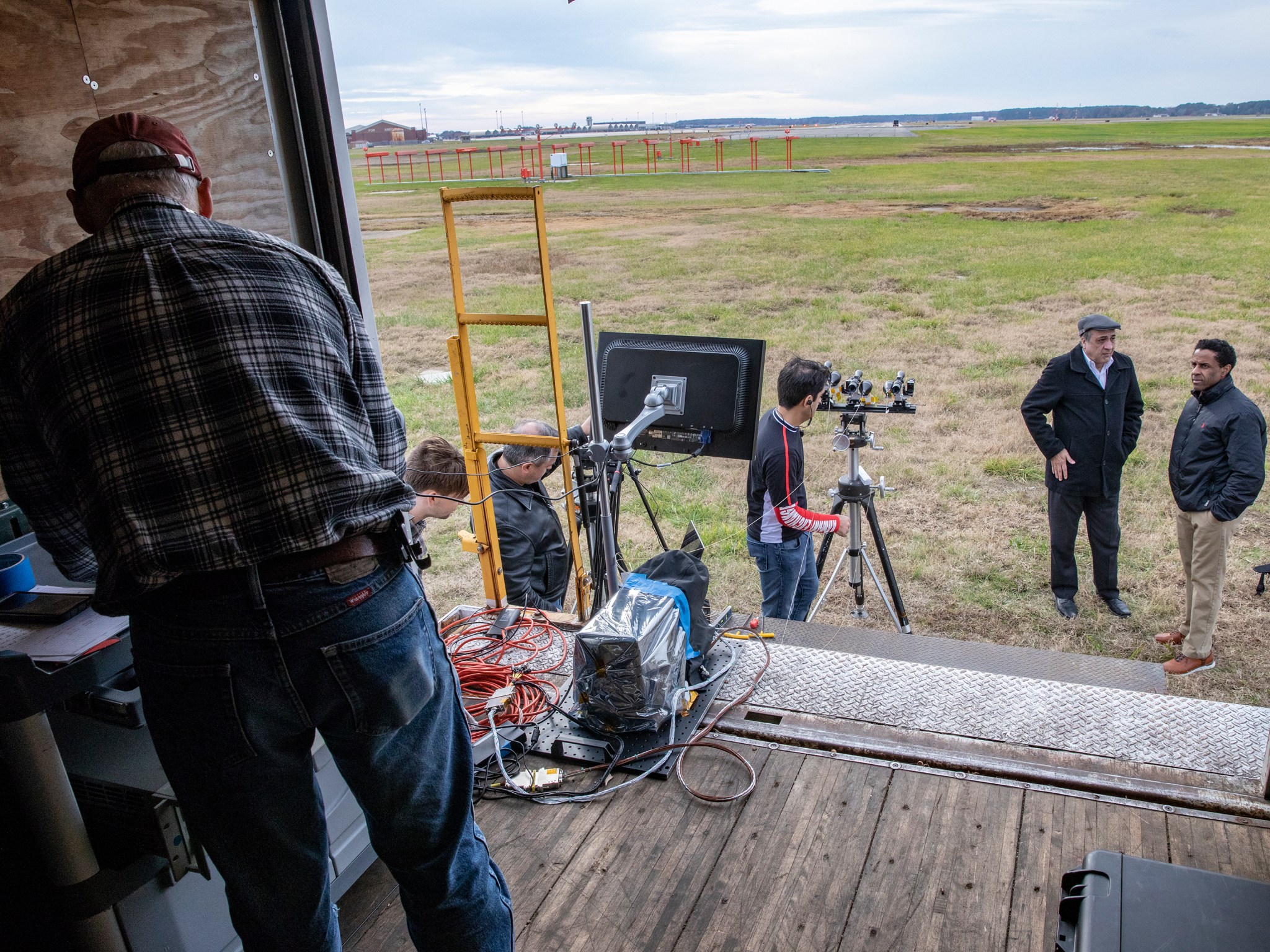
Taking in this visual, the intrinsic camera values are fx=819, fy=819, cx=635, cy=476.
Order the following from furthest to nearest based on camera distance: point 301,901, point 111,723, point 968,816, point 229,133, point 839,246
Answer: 1. point 839,246
2. point 229,133
3. point 968,816
4. point 111,723
5. point 301,901

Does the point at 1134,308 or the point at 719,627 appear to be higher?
the point at 719,627

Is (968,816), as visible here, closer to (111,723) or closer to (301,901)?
(301,901)

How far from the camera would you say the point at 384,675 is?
1.11 m

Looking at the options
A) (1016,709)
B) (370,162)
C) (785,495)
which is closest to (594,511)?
(785,495)

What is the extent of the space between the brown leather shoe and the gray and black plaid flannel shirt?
17.1ft

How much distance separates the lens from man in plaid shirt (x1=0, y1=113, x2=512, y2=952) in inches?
39.5

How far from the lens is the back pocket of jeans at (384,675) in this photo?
1.09 m

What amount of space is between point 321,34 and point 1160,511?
30.0ft

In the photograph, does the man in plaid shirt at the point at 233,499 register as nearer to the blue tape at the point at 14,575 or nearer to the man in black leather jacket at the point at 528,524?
the blue tape at the point at 14,575

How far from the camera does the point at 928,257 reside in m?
20.1

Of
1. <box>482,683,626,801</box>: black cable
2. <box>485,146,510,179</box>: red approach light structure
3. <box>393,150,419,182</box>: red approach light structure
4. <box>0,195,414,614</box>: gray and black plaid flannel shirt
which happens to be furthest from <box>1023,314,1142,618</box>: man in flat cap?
<box>393,150,419,182</box>: red approach light structure

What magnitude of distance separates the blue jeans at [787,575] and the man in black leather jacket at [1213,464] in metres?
1.87

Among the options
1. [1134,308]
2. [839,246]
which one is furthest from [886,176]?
[1134,308]

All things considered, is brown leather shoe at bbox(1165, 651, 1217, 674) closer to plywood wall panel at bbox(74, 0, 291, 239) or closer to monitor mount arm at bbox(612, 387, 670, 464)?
monitor mount arm at bbox(612, 387, 670, 464)
